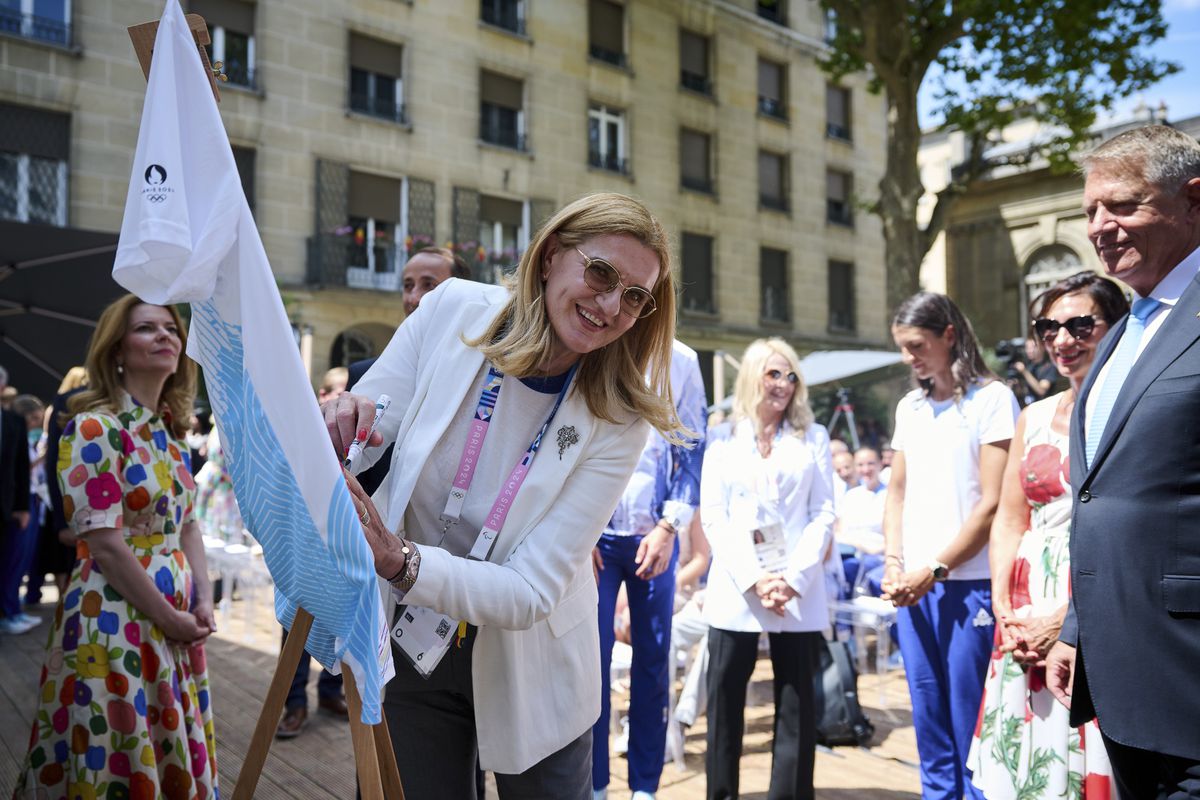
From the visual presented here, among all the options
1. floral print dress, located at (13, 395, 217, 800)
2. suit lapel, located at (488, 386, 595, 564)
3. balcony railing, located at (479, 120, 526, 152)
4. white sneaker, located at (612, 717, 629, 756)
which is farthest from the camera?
balcony railing, located at (479, 120, 526, 152)

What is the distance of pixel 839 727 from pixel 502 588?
387 centimetres

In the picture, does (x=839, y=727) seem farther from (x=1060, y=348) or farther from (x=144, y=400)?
(x=144, y=400)

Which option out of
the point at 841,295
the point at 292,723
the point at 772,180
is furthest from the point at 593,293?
the point at 841,295

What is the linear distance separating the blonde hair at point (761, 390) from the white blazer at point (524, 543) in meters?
2.25

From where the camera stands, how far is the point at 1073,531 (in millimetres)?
2293

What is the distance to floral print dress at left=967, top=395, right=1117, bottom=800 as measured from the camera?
279 cm

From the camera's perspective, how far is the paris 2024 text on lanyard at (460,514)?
1.85 meters

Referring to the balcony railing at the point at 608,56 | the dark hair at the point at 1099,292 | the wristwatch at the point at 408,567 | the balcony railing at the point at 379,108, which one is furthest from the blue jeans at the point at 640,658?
the balcony railing at the point at 608,56

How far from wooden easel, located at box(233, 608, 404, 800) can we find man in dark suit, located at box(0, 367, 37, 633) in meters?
6.43

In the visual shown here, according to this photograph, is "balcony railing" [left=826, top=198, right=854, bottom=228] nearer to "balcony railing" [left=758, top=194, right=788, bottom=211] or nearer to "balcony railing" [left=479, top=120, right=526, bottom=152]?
"balcony railing" [left=758, top=194, right=788, bottom=211]

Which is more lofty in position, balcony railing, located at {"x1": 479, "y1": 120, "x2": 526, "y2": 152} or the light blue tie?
balcony railing, located at {"x1": 479, "y1": 120, "x2": 526, "y2": 152}

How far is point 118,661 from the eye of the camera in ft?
9.76

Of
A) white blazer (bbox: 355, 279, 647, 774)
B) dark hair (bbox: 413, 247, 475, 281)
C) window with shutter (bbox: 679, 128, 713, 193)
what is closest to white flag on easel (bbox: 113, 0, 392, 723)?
white blazer (bbox: 355, 279, 647, 774)

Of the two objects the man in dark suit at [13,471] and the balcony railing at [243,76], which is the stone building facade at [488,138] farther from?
the man in dark suit at [13,471]
